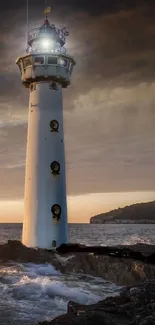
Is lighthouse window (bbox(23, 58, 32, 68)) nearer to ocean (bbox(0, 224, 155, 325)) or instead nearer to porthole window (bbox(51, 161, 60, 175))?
porthole window (bbox(51, 161, 60, 175))

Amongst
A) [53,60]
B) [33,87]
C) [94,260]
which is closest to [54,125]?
[33,87]

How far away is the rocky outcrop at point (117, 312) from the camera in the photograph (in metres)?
8.76

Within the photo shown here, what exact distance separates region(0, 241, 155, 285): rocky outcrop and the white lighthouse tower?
1.31 meters

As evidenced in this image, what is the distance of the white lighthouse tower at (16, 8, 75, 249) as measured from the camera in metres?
23.3

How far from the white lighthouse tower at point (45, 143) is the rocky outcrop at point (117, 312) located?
11.8m

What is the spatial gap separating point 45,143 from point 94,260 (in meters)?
7.44

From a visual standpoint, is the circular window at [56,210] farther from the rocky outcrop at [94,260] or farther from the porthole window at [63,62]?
the porthole window at [63,62]

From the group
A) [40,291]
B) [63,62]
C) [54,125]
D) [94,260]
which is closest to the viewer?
[40,291]

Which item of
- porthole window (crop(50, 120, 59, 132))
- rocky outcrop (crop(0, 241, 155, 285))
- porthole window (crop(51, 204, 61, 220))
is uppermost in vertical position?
porthole window (crop(50, 120, 59, 132))

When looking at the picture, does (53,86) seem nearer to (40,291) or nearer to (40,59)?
(40,59)

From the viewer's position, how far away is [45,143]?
77.9ft

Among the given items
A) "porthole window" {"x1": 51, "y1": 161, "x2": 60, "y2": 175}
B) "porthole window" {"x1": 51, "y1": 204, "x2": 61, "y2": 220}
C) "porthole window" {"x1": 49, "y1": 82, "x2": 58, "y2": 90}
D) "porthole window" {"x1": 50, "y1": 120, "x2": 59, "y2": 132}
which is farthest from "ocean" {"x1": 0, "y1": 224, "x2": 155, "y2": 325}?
"porthole window" {"x1": 49, "y1": 82, "x2": 58, "y2": 90}

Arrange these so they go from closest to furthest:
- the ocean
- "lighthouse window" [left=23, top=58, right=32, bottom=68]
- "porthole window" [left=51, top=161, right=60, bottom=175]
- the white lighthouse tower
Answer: the ocean → the white lighthouse tower → "porthole window" [left=51, top=161, right=60, bottom=175] → "lighthouse window" [left=23, top=58, right=32, bottom=68]

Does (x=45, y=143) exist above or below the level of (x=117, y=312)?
above
